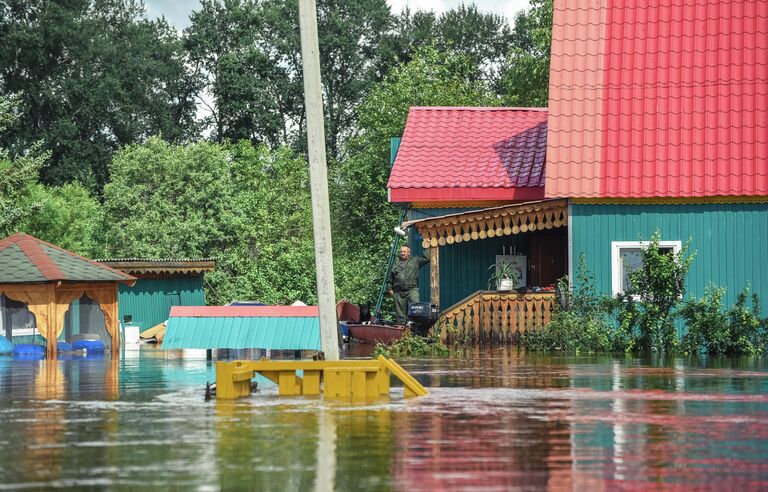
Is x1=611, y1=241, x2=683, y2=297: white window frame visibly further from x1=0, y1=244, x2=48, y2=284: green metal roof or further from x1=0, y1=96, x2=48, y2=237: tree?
x1=0, y1=96, x2=48, y2=237: tree

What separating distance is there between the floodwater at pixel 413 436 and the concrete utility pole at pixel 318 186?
1.08 m

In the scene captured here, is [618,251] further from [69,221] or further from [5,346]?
[69,221]

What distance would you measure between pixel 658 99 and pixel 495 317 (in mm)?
5894

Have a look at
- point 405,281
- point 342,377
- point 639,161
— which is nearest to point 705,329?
point 639,161

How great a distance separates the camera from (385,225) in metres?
53.3

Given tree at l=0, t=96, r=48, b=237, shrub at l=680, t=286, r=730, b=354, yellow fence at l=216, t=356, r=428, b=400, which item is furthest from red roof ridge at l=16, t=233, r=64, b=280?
yellow fence at l=216, t=356, r=428, b=400

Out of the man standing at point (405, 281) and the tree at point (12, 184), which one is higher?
the tree at point (12, 184)

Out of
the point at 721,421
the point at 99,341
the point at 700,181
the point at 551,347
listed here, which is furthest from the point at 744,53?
the point at 721,421

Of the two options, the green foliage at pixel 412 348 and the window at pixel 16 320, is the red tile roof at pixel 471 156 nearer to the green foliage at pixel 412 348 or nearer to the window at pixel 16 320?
the green foliage at pixel 412 348

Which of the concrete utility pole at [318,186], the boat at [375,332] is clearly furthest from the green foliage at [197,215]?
the concrete utility pole at [318,186]

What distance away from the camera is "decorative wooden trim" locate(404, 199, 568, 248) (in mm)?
30609

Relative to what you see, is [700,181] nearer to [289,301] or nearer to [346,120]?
[289,301]

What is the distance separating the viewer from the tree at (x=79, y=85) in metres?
76.3

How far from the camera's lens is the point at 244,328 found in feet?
92.0
